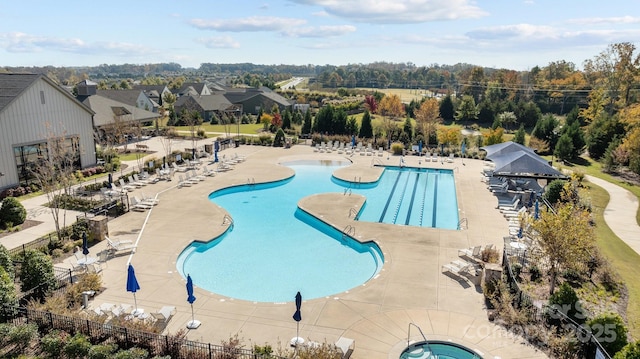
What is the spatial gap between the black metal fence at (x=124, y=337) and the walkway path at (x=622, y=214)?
1779 cm

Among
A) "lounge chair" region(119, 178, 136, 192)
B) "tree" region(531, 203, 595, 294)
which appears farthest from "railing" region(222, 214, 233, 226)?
"tree" region(531, 203, 595, 294)

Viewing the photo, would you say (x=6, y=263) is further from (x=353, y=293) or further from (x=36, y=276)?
(x=353, y=293)

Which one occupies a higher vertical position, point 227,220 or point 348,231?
point 348,231

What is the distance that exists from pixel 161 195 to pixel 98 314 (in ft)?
44.8

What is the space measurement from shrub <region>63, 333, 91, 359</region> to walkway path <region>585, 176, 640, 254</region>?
20.8 meters

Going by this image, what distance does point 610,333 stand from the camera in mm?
10383

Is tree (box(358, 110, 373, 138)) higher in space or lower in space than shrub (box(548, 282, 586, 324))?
higher

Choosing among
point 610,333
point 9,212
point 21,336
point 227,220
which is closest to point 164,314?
point 21,336

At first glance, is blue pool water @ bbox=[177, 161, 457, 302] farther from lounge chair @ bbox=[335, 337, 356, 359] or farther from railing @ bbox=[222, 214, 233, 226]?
lounge chair @ bbox=[335, 337, 356, 359]

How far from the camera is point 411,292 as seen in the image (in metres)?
14.3

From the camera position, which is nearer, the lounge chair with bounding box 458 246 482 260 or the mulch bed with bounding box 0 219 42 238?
the lounge chair with bounding box 458 246 482 260

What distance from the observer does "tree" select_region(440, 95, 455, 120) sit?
7388 centimetres

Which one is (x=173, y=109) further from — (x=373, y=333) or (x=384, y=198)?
(x=373, y=333)

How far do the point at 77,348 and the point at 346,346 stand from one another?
6667 millimetres
